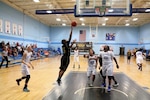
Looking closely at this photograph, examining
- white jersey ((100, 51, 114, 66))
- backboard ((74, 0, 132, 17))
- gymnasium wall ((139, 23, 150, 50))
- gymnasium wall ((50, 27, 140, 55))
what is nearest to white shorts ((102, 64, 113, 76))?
white jersey ((100, 51, 114, 66))

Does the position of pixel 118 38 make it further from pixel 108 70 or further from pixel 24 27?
pixel 108 70

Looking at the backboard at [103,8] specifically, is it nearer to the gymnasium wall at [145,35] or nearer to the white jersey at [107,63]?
the white jersey at [107,63]

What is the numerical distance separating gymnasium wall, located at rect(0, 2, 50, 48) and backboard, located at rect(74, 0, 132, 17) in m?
8.10

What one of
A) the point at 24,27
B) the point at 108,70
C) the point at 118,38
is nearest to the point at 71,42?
the point at 108,70

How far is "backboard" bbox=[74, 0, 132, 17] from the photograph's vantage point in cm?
964

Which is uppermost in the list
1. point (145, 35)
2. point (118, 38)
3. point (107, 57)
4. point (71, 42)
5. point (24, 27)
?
point (24, 27)

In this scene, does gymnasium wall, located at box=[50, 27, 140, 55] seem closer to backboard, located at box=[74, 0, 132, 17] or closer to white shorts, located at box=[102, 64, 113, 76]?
backboard, located at box=[74, 0, 132, 17]

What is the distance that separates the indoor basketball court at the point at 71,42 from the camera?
608 cm

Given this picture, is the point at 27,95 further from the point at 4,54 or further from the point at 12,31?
the point at 12,31

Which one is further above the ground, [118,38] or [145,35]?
[145,35]

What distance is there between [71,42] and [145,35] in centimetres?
2333

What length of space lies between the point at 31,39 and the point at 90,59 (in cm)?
1624

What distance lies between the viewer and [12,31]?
16.5 meters

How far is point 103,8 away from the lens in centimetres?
959
